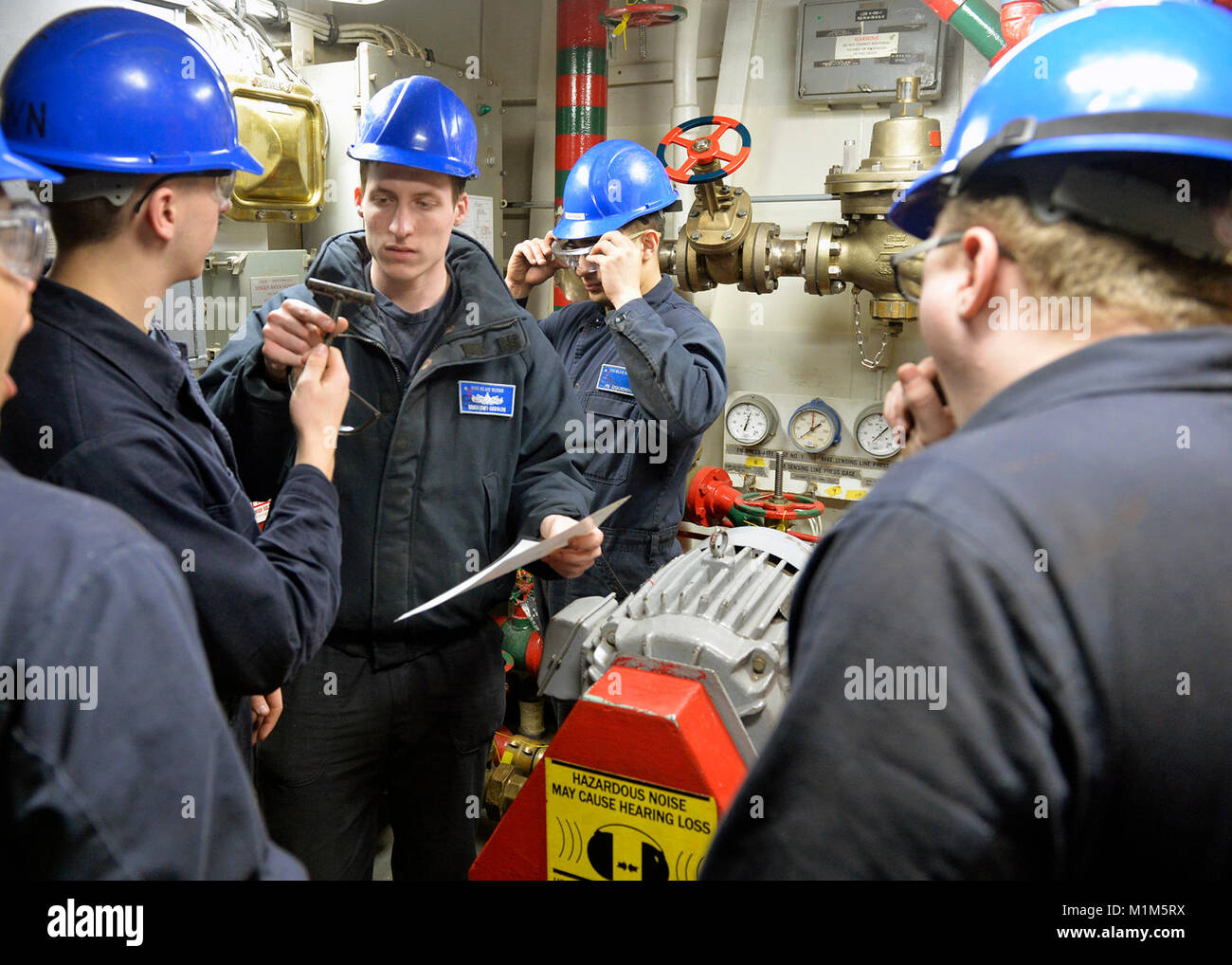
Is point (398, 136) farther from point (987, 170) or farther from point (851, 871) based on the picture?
point (851, 871)

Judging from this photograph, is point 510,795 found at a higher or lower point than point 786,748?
lower

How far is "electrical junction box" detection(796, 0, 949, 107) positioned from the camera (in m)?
3.30

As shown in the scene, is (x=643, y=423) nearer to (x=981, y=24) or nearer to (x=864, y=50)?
(x=981, y=24)

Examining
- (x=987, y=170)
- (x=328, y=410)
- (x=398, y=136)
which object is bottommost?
(x=328, y=410)

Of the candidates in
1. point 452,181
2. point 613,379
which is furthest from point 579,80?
point 452,181

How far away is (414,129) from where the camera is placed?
6.09 ft

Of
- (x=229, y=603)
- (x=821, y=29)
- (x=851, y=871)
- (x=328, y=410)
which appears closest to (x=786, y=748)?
(x=851, y=871)

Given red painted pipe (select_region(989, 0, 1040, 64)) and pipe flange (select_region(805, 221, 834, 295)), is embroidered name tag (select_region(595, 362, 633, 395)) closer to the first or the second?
pipe flange (select_region(805, 221, 834, 295))

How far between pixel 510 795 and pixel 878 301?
79.3 inches

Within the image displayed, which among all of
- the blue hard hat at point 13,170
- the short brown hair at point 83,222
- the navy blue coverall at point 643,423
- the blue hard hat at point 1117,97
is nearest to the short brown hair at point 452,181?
the navy blue coverall at point 643,423
